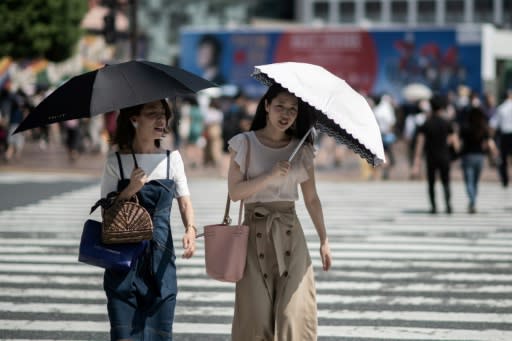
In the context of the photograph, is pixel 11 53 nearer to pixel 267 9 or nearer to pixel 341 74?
pixel 341 74

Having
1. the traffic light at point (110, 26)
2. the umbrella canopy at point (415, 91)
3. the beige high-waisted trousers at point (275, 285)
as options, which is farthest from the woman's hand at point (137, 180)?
the umbrella canopy at point (415, 91)

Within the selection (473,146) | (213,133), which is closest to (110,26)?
(213,133)

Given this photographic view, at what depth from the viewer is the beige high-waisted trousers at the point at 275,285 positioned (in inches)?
213

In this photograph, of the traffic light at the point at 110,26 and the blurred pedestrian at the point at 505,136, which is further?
the traffic light at the point at 110,26

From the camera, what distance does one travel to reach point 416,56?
115 ft

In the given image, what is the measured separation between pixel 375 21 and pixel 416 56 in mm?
65360

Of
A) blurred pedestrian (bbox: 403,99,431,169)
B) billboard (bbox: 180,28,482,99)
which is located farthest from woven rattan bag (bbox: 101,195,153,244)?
billboard (bbox: 180,28,482,99)

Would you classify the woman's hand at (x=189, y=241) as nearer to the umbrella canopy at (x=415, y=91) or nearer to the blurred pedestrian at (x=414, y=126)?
the blurred pedestrian at (x=414, y=126)

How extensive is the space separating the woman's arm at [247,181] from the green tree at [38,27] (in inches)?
1341

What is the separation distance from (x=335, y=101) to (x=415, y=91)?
29932 millimetres

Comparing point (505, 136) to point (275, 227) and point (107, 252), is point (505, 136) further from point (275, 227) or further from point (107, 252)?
point (107, 252)

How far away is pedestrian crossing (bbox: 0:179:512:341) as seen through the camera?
8.09 meters

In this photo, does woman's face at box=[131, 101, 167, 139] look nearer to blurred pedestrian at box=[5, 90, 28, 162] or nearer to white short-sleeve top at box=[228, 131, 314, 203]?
white short-sleeve top at box=[228, 131, 314, 203]

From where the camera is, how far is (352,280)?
34.1 ft
